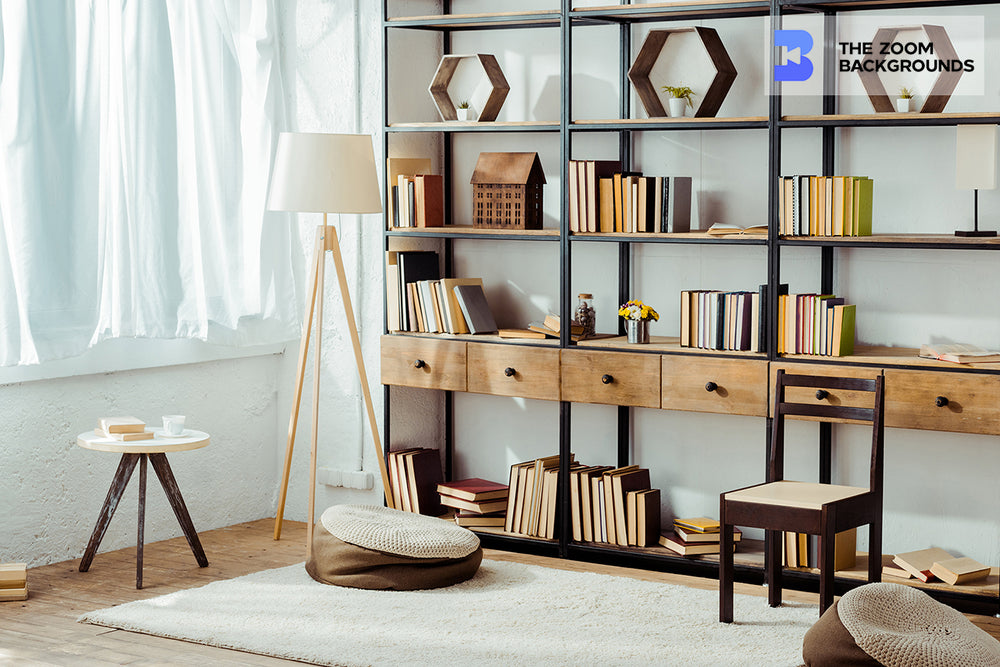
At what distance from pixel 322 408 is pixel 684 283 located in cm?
178

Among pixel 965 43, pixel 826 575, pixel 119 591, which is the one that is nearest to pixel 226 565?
pixel 119 591

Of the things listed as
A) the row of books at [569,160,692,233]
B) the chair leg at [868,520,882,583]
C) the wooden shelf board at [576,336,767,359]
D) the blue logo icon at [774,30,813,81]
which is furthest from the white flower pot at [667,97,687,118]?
the chair leg at [868,520,882,583]

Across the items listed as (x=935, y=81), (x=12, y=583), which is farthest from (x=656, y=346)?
(x=12, y=583)

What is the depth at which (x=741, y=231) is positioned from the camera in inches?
191

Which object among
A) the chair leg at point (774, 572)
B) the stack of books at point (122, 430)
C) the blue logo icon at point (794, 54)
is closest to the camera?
the chair leg at point (774, 572)

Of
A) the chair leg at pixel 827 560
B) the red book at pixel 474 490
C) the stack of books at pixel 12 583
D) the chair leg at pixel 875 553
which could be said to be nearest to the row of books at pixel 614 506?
the red book at pixel 474 490

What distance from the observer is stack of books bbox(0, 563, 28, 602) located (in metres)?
4.61

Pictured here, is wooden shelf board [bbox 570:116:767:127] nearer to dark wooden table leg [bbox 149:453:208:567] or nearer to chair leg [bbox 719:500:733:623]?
chair leg [bbox 719:500:733:623]

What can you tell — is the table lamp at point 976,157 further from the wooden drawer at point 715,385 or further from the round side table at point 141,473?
the round side table at point 141,473

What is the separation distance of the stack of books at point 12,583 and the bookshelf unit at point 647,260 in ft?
5.45

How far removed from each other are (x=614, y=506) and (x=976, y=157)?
6.23ft

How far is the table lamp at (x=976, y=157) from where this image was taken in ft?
14.6

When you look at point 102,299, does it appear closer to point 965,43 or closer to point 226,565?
point 226,565

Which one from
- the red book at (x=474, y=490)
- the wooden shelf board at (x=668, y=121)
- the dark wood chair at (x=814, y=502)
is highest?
the wooden shelf board at (x=668, y=121)
